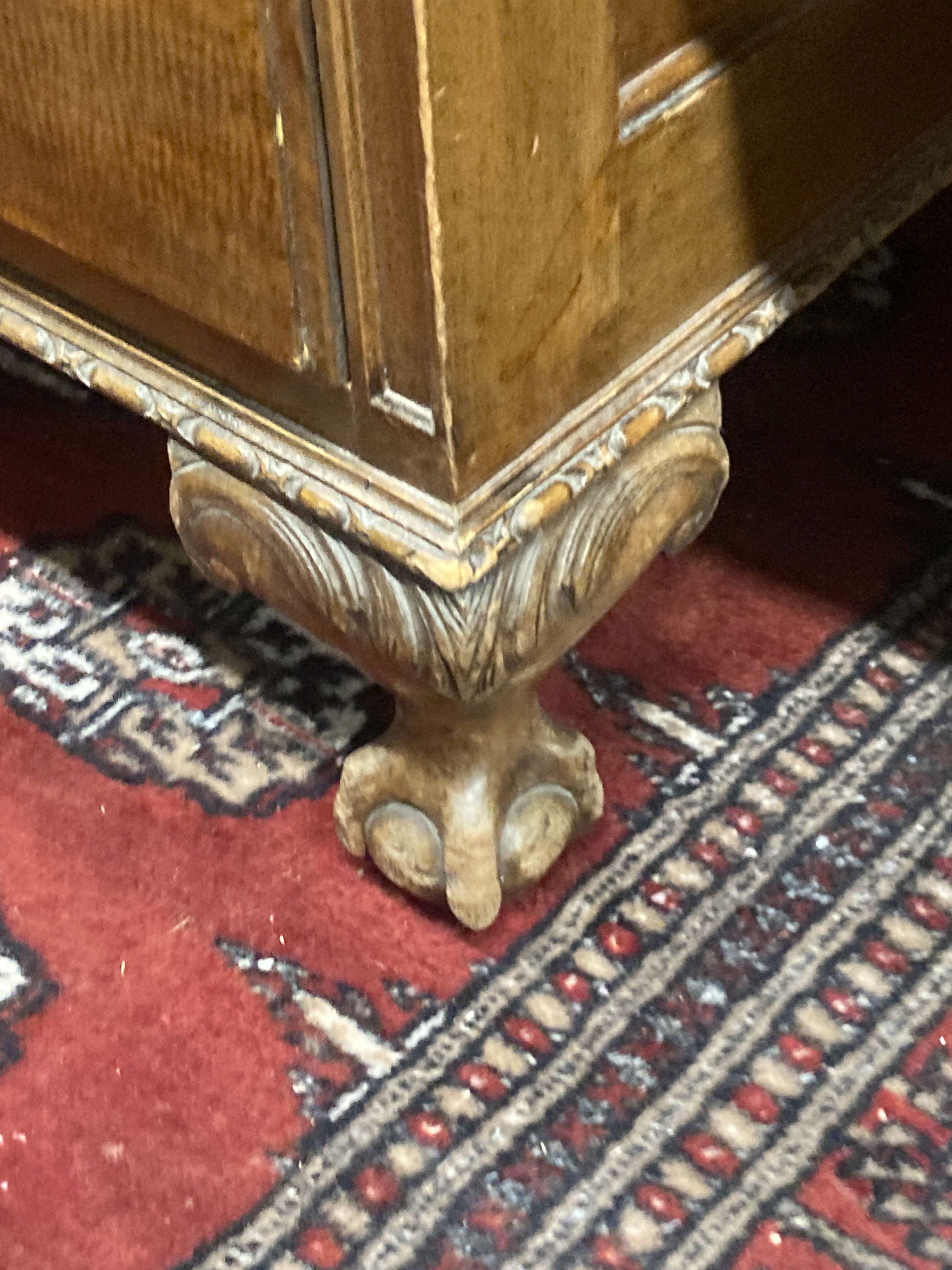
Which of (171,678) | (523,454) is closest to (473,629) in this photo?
(523,454)

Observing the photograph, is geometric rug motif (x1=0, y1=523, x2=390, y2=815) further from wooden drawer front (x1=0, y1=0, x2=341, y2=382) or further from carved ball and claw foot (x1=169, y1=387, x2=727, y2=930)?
wooden drawer front (x1=0, y1=0, x2=341, y2=382)

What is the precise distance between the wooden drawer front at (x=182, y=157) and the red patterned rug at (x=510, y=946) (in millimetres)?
339

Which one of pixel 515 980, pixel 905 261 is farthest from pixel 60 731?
pixel 905 261

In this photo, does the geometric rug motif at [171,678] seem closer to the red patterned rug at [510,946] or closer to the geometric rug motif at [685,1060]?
the red patterned rug at [510,946]

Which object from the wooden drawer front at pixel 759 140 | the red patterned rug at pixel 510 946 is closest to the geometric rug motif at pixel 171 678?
the red patterned rug at pixel 510 946

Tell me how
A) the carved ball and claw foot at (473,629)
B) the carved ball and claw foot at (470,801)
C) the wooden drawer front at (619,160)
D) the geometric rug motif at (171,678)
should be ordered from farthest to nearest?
the geometric rug motif at (171,678) < the carved ball and claw foot at (470,801) < the carved ball and claw foot at (473,629) < the wooden drawer front at (619,160)

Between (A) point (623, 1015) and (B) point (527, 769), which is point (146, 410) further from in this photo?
(A) point (623, 1015)

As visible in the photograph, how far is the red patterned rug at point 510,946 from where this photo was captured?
0.63 m

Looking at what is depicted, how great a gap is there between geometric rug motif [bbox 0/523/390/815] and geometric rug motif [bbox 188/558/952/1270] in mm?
140

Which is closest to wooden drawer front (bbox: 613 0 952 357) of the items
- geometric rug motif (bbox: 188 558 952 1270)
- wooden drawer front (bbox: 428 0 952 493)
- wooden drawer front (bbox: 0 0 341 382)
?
wooden drawer front (bbox: 428 0 952 493)

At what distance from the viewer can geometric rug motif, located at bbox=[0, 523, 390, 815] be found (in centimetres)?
83

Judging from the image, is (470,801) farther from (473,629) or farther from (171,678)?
(171,678)

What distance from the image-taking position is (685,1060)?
678 millimetres

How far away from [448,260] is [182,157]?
0.38 ft
